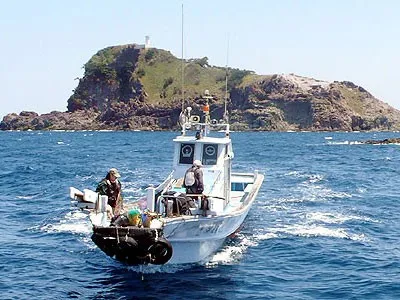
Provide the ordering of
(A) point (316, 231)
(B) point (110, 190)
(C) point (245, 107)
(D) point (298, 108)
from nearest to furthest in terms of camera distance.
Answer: (B) point (110, 190), (A) point (316, 231), (D) point (298, 108), (C) point (245, 107)

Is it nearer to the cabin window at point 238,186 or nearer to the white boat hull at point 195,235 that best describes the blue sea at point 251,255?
the white boat hull at point 195,235

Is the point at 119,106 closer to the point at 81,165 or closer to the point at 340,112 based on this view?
the point at 340,112

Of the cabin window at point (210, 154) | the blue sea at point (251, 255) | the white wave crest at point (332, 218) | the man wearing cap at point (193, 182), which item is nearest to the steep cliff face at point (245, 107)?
the blue sea at point (251, 255)

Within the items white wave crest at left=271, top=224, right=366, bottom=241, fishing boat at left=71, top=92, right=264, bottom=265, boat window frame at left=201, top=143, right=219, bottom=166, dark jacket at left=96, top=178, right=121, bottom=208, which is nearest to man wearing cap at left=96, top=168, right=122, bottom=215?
dark jacket at left=96, top=178, right=121, bottom=208

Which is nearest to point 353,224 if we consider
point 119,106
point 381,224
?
point 381,224

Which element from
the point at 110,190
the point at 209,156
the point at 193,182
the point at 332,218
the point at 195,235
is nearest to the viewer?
the point at 195,235

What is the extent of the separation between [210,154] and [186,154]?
92cm

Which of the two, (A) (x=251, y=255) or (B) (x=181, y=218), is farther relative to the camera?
(A) (x=251, y=255)

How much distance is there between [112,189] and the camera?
17.8m

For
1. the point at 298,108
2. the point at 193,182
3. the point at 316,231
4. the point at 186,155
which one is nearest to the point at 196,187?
the point at 193,182

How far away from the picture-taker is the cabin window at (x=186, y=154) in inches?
868

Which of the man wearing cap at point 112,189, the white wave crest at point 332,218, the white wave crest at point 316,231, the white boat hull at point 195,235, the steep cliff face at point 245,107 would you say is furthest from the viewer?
the steep cliff face at point 245,107

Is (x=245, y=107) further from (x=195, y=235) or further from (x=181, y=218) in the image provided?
(x=181, y=218)

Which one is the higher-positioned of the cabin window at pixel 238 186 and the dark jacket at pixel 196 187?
the dark jacket at pixel 196 187
